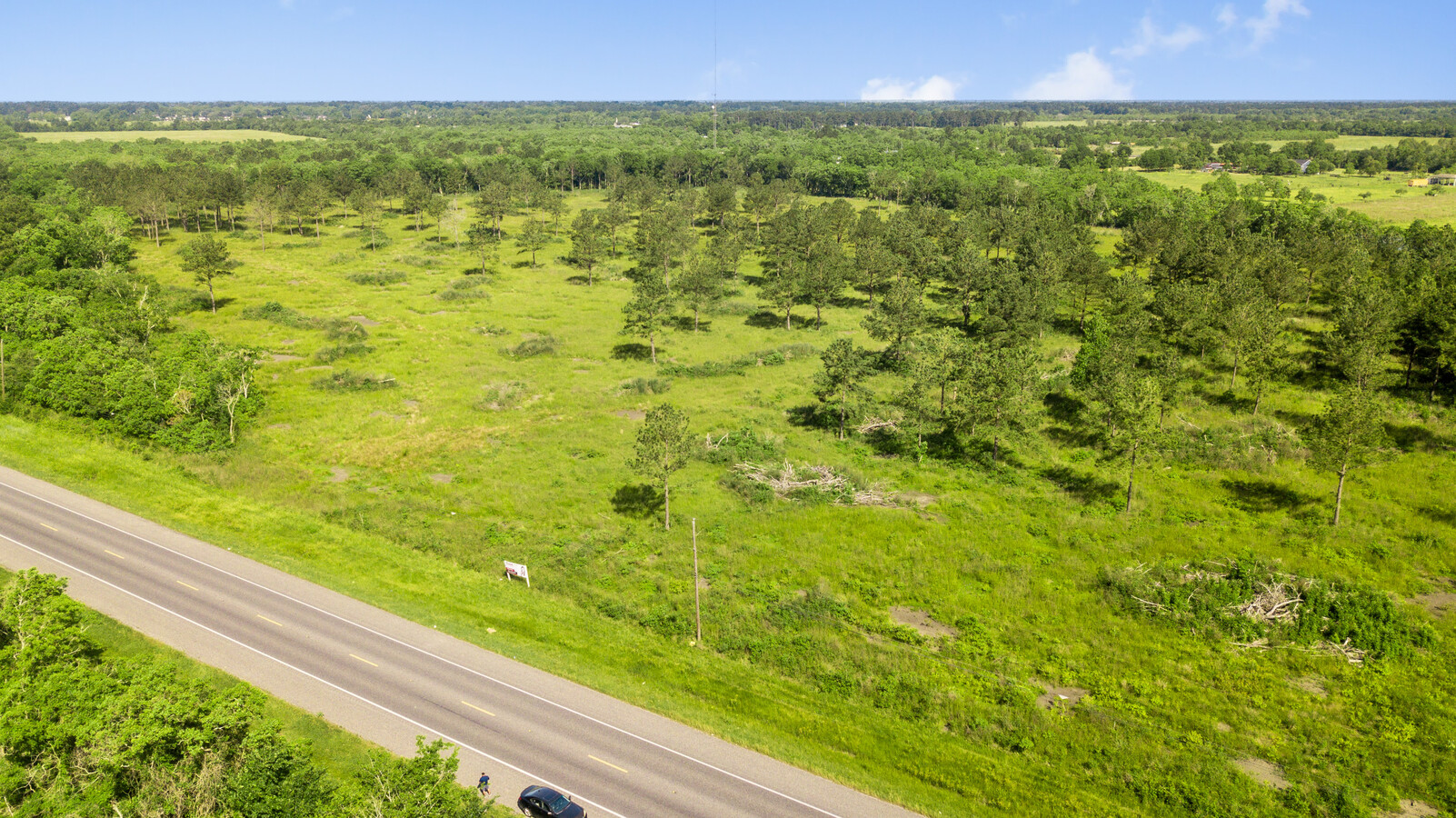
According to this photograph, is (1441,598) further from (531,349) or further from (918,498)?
(531,349)

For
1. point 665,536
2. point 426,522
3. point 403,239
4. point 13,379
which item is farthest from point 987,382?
point 403,239

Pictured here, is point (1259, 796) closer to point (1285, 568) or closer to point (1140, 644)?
point (1140, 644)

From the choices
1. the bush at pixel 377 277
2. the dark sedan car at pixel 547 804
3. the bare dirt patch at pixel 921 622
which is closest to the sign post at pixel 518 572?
the dark sedan car at pixel 547 804

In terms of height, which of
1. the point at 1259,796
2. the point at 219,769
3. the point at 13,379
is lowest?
the point at 1259,796

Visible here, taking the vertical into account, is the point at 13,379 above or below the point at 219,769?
above

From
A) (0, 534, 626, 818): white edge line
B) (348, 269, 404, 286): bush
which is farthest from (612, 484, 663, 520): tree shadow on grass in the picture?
(348, 269, 404, 286): bush

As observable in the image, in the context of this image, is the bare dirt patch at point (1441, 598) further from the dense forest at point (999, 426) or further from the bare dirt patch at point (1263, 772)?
the bare dirt patch at point (1263, 772)

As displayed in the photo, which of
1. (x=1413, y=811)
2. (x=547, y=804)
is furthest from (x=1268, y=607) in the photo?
(x=547, y=804)
